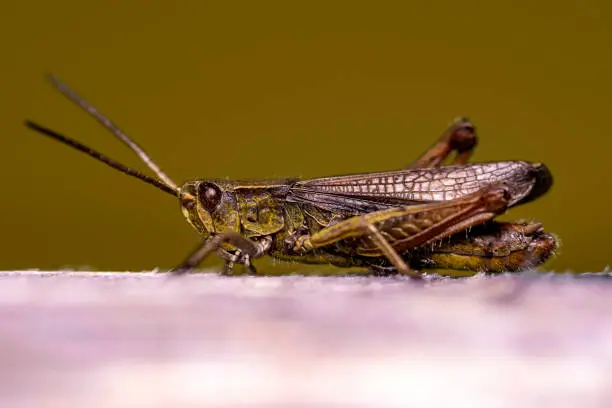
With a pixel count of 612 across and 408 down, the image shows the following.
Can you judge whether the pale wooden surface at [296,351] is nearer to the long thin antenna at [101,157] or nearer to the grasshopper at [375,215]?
the long thin antenna at [101,157]

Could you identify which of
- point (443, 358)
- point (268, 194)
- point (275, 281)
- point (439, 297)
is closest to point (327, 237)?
point (268, 194)

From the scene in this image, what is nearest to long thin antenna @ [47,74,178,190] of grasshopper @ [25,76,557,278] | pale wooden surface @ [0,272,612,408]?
grasshopper @ [25,76,557,278]

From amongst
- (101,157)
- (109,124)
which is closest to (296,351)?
(101,157)

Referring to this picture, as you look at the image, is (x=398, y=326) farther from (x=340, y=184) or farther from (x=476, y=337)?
(x=340, y=184)

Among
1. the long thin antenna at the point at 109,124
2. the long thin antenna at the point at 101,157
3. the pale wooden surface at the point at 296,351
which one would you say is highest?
the long thin antenna at the point at 109,124

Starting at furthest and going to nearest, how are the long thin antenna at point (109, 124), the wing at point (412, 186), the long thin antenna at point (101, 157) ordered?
the wing at point (412, 186)
the long thin antenna at point (109, 124)
the long thin antenna at point (101, 157)

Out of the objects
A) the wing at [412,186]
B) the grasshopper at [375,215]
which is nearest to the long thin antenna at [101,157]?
the grasshopper at [375,215]

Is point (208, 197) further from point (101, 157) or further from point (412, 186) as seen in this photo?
point (412, 186)

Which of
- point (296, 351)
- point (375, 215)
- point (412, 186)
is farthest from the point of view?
point (412, 186)
